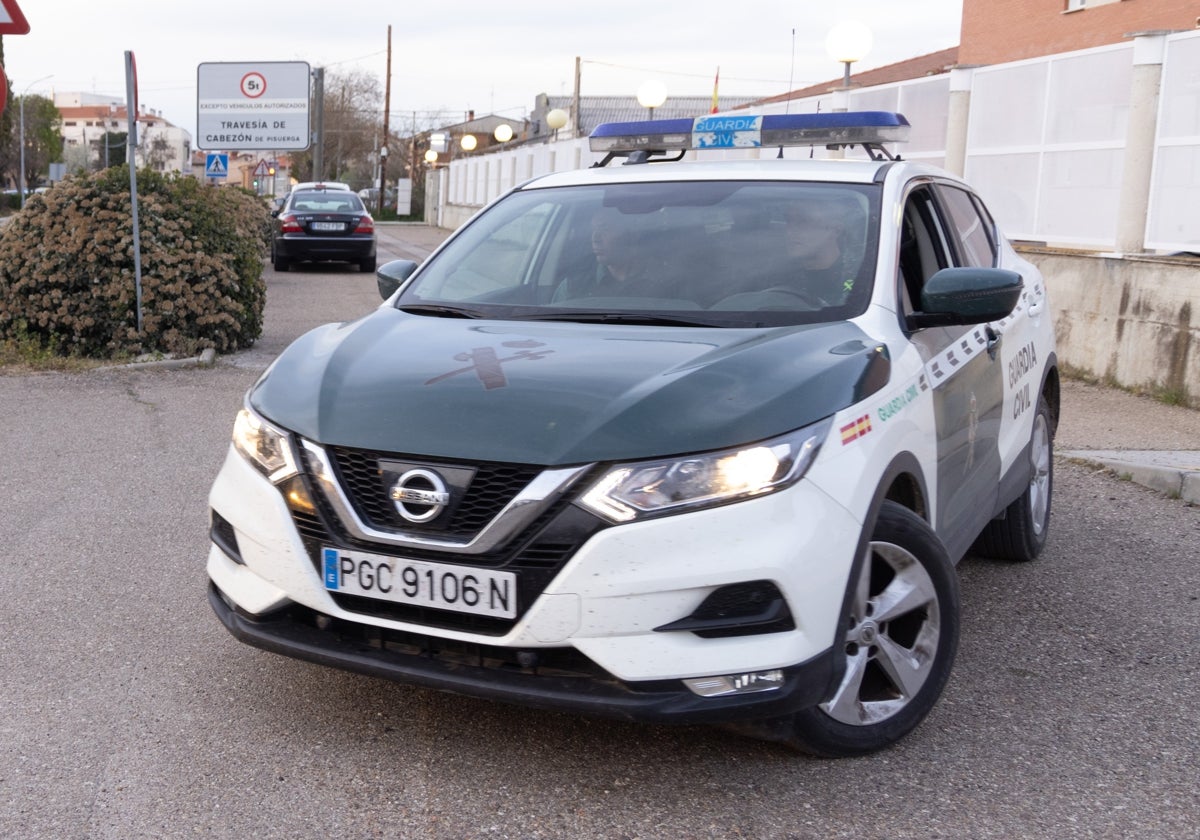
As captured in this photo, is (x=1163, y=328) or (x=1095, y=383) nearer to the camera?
(x=1163, y=328)

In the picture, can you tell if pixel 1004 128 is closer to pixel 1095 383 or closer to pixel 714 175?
pixel 1095 383

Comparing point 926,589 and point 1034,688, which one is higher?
point 926,589

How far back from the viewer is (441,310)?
4441mm

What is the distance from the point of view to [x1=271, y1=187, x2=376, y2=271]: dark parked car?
79.8ft

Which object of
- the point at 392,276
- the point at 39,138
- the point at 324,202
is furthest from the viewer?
the point at 39,138

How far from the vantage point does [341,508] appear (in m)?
3.37

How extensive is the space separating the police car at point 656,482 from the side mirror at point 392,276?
1.33 ft

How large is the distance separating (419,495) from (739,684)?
2.89 ft

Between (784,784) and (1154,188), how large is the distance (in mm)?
8244

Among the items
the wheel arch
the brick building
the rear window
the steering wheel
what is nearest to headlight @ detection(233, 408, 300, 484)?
the steering wheel

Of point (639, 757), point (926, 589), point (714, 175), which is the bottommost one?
point (639, 757)

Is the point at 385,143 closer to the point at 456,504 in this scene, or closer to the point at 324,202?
the point at 324,202

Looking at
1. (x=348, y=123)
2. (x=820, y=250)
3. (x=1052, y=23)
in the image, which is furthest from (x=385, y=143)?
(x=820, y=250)

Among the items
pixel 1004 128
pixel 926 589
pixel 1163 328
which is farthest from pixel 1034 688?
pixel 1004 128
